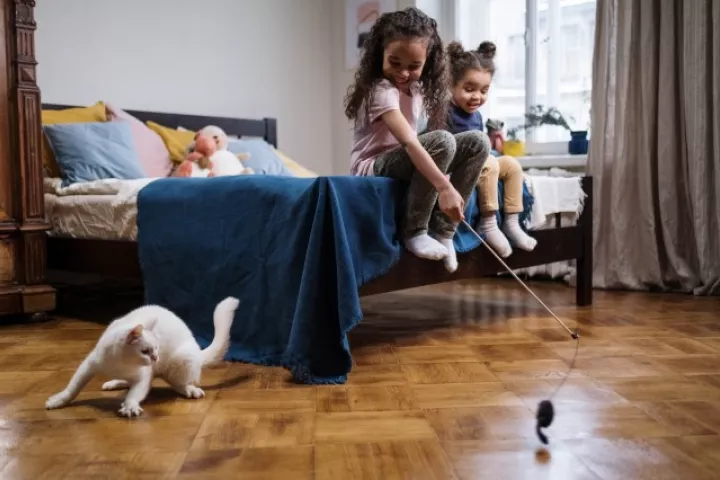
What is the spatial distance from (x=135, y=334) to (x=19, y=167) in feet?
4.57

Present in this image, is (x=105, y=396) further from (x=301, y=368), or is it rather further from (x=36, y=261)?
(x=36, y=261)

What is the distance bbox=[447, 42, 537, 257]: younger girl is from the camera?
2.15 meters

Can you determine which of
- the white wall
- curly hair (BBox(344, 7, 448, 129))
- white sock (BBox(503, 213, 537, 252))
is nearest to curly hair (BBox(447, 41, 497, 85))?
curly hair (BBox(344, 7, 448, 129))

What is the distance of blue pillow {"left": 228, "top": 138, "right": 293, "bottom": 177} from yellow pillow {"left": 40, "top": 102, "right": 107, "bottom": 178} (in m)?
0.57

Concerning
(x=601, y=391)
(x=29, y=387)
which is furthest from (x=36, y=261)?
(x=601, y=391)

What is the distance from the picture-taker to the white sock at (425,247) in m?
1.83

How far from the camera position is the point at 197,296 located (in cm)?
194

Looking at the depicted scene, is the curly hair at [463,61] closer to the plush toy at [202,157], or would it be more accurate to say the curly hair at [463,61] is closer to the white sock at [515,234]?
the white sock at [515,234]

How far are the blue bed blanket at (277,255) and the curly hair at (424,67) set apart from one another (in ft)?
0.87

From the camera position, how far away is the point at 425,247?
1830 mm

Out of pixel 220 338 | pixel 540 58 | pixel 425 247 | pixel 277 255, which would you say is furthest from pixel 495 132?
pixel 220 338

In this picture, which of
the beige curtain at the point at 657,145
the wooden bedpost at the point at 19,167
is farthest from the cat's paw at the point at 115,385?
the beige curtain at the point at 657,145

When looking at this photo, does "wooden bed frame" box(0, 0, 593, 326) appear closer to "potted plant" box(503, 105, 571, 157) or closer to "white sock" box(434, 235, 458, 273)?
"white sock" box(434, 235, 458, 273)

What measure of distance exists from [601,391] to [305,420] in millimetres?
621
